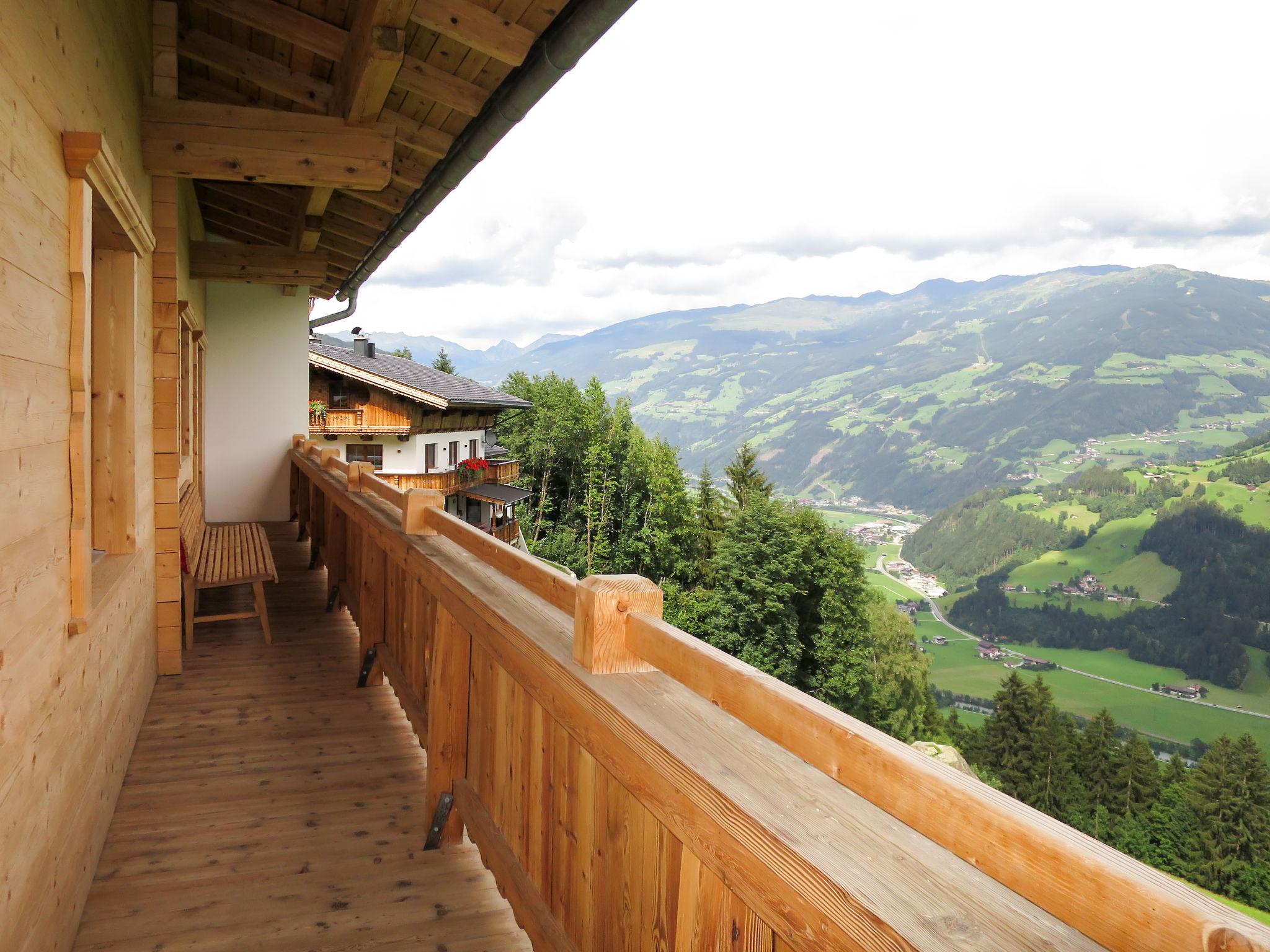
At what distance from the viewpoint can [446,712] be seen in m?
2.48

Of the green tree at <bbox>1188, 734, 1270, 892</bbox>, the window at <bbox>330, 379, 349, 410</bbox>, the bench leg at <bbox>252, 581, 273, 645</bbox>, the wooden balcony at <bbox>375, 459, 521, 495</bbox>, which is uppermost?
the window at <bbox>330, 379, 349, 410</bbox>

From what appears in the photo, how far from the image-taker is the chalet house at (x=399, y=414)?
794 inches

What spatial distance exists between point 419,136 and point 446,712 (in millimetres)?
2990

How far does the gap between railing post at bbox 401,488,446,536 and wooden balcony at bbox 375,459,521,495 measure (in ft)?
50.6

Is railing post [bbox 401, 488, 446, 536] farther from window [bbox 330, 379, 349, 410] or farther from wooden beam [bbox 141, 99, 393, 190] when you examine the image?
window [bbox 330, 379, 349, 410]

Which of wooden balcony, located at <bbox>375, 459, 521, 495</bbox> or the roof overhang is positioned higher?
the roof overhang

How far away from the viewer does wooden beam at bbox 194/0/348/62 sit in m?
3.44

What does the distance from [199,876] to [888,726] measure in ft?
115

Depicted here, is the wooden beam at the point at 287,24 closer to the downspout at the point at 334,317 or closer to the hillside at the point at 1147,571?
the downspout at the point at 334,317

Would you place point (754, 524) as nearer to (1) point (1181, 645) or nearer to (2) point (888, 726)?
(2) point (888, 726)

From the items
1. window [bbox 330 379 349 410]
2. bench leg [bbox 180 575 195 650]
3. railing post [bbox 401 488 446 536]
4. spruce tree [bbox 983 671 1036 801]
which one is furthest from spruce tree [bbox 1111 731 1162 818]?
railing post [bbox 401 488 446 536]

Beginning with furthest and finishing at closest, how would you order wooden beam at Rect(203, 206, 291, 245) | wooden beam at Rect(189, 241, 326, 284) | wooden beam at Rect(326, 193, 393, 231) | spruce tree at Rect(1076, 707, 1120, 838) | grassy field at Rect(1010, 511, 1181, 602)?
grassy field at Rect(1010, 511, 1181, 602), spruce tree at Rect(1076, 707, 1120, 838), wooden beam at Rect(203, 206, 291, 245), wooden beam at Rect(189, 241, 326, 284), wooden beam at Rect(326, 193, 393, 231)

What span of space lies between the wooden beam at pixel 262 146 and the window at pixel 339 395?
59.0 ft

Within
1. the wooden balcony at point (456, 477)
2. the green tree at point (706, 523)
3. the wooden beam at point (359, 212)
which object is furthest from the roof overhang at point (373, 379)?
the green tree at point (706, 523)
